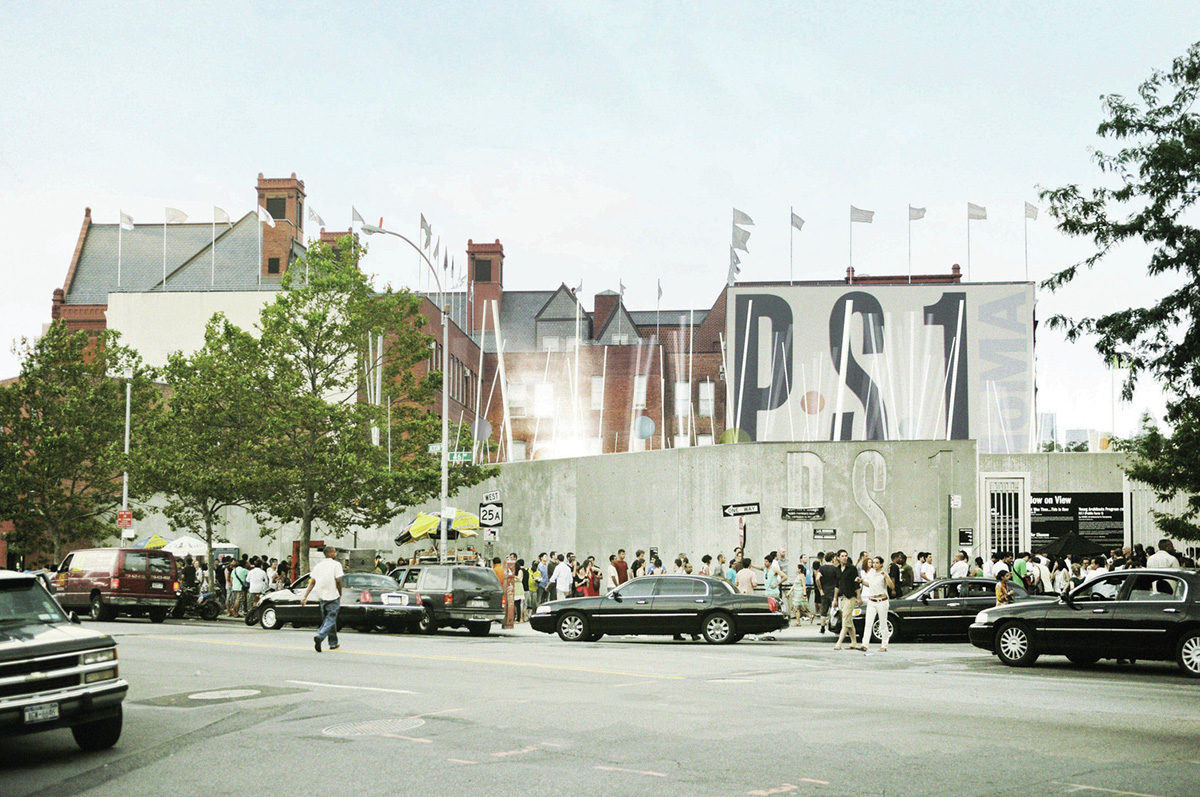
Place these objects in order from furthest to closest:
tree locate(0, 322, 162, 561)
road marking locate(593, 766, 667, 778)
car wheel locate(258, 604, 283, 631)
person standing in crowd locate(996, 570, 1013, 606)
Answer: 1. tree locate(0, 322, 162, 561)
2. car wheel locate(258, 604, 283, 631)
3. person standing in crowd locate(996, 570, 1013, 606)
4. road marking locate(593, 766, 667, 778)

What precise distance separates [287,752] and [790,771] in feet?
12.5

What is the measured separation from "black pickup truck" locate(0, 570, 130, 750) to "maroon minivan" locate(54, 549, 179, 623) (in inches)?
843

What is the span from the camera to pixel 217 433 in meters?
39.5

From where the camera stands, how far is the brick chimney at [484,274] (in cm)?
8694

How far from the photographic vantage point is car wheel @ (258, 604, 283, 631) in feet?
92.2

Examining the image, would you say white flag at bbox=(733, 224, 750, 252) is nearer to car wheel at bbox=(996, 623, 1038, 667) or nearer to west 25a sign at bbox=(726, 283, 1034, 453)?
west 25a sign at bbox=(726, 283, 1034, 453)

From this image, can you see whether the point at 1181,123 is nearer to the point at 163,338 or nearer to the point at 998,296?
the point at 998,296

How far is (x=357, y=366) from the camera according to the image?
3962 cm

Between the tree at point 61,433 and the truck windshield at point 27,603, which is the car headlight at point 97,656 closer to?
the truck windshield at point 27,603

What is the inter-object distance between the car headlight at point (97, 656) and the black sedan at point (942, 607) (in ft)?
55.5

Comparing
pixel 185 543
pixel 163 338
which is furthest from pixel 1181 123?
pixel 163 338

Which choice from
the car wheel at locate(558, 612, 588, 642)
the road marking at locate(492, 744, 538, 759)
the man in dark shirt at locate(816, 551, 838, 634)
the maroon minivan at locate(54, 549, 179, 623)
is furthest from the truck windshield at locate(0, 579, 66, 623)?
the maroon minivan at locate(54, 549, 179, 623)

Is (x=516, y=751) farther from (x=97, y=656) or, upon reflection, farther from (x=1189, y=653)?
(x=1189, y=653)

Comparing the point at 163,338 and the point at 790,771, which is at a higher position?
the point at 163,338
